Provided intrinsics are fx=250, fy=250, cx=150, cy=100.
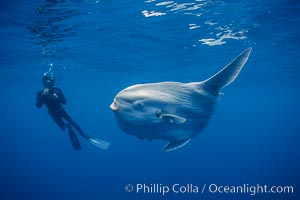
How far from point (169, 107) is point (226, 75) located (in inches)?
52.5

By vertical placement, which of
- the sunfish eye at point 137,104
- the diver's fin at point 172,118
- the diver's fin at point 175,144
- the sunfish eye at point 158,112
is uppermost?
the sunfish eye at point 137,104

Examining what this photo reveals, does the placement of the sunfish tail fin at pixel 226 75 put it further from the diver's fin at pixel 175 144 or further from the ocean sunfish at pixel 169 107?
the diver's fin at pixel 175 144

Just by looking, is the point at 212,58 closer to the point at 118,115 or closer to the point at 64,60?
the point at 64,60

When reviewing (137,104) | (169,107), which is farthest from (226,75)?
(137,104)

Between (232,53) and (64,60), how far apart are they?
16169mm

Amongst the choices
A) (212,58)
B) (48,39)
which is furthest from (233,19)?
(48,39)

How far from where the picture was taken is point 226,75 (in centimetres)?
445

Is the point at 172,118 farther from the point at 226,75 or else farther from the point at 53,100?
the point at 53,100

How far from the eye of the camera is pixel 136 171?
46.4 meters

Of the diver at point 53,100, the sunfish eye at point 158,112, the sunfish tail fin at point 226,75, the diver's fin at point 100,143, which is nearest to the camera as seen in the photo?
the sunfish eye at point 158,112

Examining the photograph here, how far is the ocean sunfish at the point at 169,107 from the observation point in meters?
3.53

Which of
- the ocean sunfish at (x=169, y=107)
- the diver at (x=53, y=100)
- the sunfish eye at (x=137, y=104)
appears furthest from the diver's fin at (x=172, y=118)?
the diver at (x=53, y=100)

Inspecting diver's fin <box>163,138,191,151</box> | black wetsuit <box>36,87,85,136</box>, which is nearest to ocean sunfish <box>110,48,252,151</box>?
diver's fin <box>163,138,191,151</box>

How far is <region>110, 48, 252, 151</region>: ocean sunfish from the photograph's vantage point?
3527 mm
